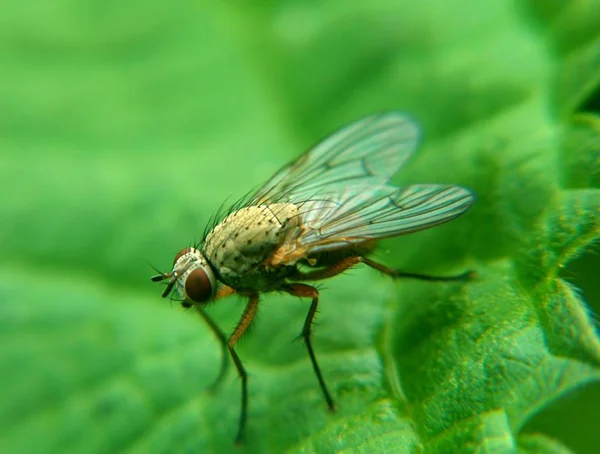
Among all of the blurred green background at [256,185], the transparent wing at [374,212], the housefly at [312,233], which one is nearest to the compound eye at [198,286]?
the housefly at [312,233]

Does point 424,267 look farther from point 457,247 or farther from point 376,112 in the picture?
point 376,112

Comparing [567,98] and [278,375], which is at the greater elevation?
[567,98]

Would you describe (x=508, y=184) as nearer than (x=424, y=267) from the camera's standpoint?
Yes

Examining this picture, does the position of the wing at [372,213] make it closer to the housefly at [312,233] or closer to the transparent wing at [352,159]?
the housefly at [312,233]

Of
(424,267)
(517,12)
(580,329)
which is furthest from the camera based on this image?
(517,12)

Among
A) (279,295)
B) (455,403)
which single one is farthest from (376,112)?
(455,403)
